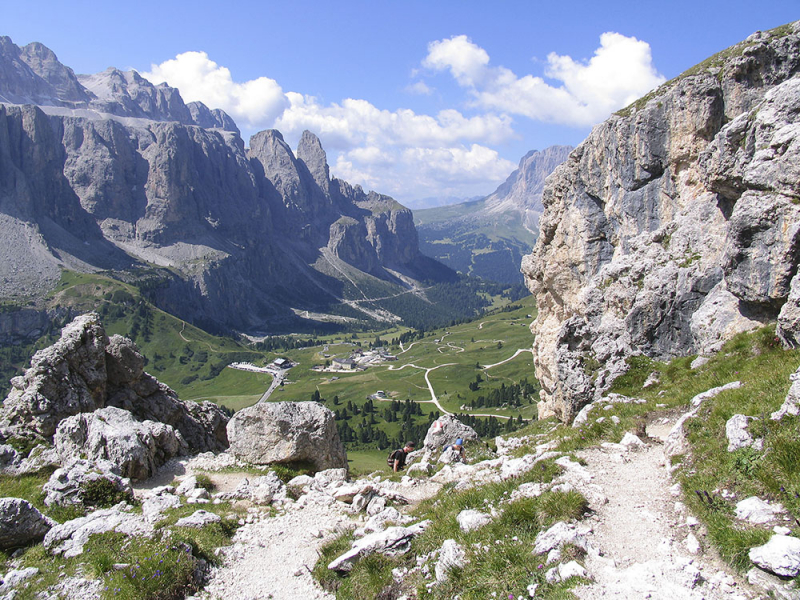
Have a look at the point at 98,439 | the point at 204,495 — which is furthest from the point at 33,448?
the point at 204,495

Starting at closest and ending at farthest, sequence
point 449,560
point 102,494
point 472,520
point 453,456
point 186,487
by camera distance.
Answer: point 449,560 → point 472,520 → point 102,494 → point 186,487 → point 453,456

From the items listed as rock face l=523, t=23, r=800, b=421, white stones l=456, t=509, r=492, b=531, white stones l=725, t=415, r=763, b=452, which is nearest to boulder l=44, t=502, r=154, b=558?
white stones l=456, t=509, r=492, b=531

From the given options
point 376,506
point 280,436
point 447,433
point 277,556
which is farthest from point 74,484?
point 447,433

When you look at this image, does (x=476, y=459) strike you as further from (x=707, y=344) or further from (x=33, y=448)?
(x=33, y=448)

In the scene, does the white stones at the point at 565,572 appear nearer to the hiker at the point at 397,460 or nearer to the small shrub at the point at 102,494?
the small shrub at the point at 102,494

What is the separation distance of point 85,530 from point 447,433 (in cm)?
2061

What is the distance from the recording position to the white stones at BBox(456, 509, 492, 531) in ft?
37.2

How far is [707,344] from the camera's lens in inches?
945

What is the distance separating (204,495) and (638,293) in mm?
29366

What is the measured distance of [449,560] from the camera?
33.2ft

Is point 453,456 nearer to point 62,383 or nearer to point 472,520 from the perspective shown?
point 472,520

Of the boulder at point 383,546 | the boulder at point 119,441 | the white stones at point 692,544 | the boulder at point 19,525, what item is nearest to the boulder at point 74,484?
the boulder at point 19,525

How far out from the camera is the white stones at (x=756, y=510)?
27.3ft

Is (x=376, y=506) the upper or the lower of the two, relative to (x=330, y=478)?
upper
